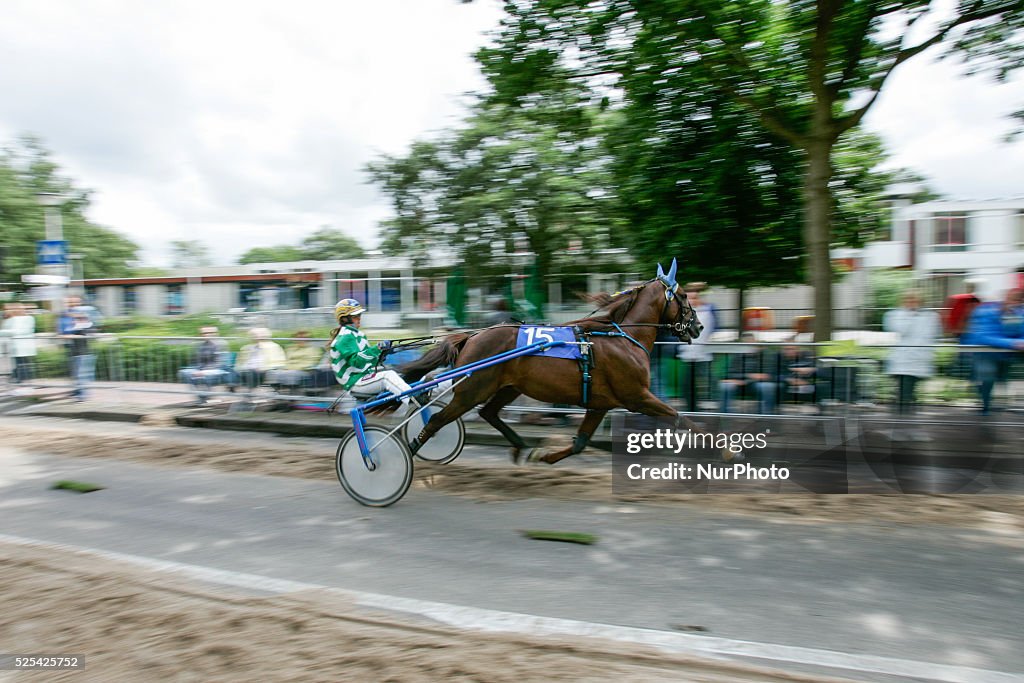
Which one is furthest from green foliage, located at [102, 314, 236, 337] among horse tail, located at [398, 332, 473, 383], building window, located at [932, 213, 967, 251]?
building window, located at [932, 213, 967, 251]

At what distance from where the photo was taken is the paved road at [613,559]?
12.1 feet

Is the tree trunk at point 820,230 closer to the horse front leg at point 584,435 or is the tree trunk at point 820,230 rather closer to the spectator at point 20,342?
the horse front leg at point 584,435

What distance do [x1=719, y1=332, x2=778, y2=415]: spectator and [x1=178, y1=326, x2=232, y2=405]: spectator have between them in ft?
23.7

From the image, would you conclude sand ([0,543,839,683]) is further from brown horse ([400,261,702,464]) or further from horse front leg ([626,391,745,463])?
horse front leg ([626,391,745,463])

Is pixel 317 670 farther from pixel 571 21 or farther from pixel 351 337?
pixel 571 21

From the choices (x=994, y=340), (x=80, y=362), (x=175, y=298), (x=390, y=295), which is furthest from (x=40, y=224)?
(x=994, y=340)

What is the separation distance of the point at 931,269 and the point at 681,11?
54.7 ft

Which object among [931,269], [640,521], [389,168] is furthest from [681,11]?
[931,269]

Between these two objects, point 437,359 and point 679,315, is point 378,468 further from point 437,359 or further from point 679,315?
point 679,315

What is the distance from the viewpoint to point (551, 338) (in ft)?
21.1

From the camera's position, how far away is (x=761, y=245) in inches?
517

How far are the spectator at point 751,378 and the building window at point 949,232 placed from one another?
16.1m

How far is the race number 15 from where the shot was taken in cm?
641

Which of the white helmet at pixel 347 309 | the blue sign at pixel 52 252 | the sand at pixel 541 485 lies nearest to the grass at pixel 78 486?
the sand at pixel 541 485
